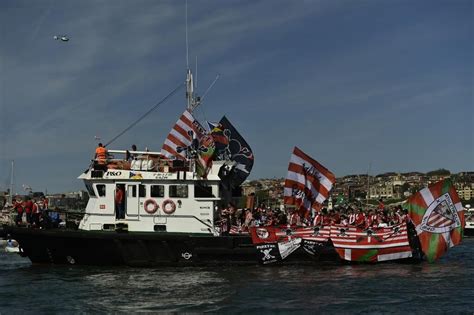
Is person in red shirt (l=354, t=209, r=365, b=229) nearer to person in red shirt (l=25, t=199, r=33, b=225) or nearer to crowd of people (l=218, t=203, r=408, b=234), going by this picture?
crowd of people (l=218, t=203, r=408, b=234)

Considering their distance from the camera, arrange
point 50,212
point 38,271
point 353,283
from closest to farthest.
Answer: point 353,283 → point 38,271 → point 50,212

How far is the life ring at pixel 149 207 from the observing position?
22453 millimetres

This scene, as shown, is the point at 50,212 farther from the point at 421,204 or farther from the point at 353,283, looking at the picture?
the point at 421,204

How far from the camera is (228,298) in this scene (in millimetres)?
16547

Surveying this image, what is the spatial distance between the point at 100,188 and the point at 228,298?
846 centimetres

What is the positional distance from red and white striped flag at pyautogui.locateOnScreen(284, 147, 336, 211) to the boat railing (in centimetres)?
390

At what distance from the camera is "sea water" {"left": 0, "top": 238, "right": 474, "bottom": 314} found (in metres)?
15.7

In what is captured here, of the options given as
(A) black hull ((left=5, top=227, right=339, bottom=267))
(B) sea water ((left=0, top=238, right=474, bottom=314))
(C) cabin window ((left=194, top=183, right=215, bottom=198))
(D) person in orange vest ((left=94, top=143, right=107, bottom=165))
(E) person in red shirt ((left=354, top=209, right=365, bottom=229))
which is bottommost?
(B) sea water ((left=0, top=238, right=474, bottom=314))

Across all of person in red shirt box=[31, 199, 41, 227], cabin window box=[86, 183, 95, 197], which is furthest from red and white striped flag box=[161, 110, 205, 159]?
person in red shirt box=[31, 199, 41, 227]

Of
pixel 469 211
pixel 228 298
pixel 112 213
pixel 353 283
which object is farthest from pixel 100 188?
pixel 469 211

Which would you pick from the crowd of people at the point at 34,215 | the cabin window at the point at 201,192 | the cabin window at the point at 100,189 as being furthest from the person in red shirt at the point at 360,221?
the crowd of people at the point at 34,215

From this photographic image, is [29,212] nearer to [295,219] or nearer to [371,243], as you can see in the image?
[295,219]

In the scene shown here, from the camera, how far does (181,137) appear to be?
77.8 feet

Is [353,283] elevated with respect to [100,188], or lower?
lower
